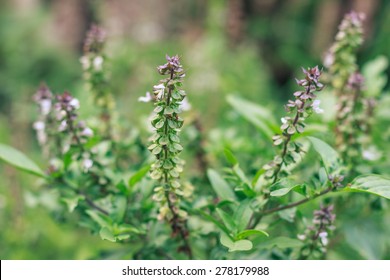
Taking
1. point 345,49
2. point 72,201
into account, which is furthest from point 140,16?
point 72,201

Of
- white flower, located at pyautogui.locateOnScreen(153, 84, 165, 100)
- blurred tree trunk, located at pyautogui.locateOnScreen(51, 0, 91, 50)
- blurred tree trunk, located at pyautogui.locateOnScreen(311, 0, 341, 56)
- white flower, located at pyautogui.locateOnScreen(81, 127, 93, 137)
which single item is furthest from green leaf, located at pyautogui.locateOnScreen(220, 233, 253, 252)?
blurred tree trunk, located at pyautogui.locateOnScreen(51, 0, 91, 50)

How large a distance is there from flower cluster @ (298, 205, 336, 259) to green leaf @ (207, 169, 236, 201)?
0.26 meters

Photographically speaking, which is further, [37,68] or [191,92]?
[37,68]

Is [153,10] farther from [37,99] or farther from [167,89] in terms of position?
[167,89]

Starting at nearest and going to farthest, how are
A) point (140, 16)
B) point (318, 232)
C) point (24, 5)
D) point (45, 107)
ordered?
1. point (318, 232)
2. point (45, 107)
3. point (140, 16)
4. point (24, 5)

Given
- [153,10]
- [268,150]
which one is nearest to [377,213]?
[268,150]

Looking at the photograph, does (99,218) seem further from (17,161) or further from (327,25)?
(327,25)

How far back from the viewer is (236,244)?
4.67 feet

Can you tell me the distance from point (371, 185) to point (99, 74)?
1.09 meters

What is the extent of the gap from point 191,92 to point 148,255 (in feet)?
8.74

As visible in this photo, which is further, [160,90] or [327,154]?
[327,154]

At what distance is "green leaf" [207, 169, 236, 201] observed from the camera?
5.52ft

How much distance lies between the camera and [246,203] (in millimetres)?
1581
